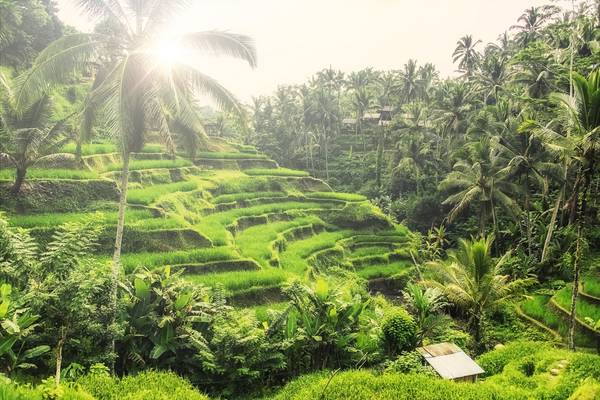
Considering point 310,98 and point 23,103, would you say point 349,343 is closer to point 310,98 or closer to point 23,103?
point 23,103

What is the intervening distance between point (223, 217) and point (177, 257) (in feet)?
22.8

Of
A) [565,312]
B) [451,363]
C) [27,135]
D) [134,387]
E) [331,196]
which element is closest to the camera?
[134,387]

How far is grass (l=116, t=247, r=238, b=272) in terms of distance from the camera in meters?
13.6

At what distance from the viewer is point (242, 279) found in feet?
48.2

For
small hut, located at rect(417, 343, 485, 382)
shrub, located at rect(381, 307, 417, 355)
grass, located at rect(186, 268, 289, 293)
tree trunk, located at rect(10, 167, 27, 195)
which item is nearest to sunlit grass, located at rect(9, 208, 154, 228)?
tree trunk, located at rect(10, 167, 27, 195)

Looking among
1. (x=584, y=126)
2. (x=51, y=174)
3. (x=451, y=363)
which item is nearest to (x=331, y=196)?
(x=51, y=174)

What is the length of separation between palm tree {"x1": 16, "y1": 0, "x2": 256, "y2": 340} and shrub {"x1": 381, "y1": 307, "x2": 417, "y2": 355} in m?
6.82

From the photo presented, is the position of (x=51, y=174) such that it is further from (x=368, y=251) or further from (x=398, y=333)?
(x=368, y=251)

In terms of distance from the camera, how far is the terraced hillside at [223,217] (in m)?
14.6

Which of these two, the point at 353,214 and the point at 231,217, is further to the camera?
the point at 353,214

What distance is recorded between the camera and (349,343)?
10781 mm

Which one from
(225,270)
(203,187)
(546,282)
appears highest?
(203,187)

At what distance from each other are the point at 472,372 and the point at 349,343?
3.12 m

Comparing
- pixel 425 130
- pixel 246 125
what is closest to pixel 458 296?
pixel 246 125
